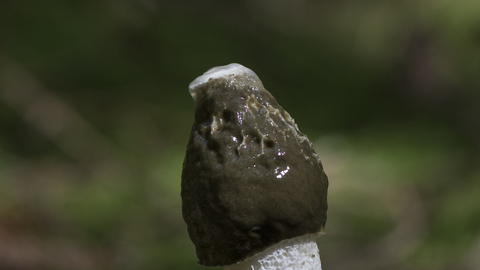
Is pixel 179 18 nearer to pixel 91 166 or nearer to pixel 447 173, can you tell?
A: pixel 91 166

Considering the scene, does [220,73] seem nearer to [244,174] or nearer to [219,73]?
[219,73]

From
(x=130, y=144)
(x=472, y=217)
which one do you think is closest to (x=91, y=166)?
(x=130, y=144)

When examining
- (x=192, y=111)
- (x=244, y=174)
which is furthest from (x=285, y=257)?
(x=192, y=111)

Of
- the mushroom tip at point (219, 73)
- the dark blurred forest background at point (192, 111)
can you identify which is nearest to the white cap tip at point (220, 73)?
the mushroom tip at point (219, 73)

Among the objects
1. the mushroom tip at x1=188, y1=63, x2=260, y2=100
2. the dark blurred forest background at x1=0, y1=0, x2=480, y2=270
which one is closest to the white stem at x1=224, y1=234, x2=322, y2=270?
the mushroom tip at x1=188, y1=63, x2=260, y2=100

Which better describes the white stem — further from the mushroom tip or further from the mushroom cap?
the mushroom tip

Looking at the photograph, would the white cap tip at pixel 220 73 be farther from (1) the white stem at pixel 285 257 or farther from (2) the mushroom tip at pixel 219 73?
A: (1) the white stem at pixel 285 257
